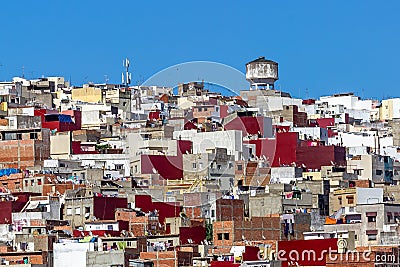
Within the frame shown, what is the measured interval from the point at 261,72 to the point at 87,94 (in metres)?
8.59

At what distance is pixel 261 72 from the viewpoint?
67000mm

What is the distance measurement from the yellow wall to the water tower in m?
7.34

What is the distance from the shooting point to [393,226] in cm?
3638

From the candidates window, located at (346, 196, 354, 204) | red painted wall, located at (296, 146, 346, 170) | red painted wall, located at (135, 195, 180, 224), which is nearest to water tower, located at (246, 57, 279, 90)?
red painted wall, located at (296, 146, 346, 170)

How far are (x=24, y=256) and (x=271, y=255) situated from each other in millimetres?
5868

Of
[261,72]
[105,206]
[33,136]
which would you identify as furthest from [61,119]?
[105,206]

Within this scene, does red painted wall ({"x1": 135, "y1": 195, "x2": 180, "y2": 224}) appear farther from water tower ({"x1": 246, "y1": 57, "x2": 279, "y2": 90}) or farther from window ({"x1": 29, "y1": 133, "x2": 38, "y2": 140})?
water tower ({"x1": 246, "y1": 57, "x2": 279, "y2": 90})

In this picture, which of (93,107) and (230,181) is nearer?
(230,181)

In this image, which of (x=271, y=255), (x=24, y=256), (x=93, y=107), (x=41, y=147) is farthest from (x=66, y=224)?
(x=93, y=107)

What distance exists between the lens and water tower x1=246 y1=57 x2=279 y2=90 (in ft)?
220

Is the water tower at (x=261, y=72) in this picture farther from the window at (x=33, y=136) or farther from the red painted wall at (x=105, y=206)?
the red painted wall at (x=105, y=206)

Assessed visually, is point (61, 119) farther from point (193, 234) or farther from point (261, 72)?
point (193, 234)

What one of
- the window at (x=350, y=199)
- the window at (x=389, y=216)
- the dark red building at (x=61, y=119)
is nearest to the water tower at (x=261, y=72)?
the dark red building at (x=61, y=119)

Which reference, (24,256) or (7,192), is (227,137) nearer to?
(7,192)
